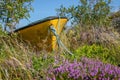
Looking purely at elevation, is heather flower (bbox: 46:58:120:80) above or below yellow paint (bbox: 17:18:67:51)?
below

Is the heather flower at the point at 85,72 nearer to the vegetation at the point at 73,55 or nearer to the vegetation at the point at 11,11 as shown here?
the vegetation at the point at 73,55

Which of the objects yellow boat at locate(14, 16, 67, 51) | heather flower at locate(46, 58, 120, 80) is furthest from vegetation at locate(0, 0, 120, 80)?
yellow boat at locate(14, 16, 67, 51)

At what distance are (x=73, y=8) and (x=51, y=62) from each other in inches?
446

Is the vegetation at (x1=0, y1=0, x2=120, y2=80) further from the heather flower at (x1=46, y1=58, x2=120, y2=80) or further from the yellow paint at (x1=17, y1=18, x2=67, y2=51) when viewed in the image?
the yellow paint at (x1=17, y1=18, x2=67, y2=51)

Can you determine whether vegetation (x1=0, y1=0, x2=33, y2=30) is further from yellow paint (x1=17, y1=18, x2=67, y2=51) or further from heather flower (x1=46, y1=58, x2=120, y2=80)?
heather flower (x1=46, y1=58, x2=120, y2=80)

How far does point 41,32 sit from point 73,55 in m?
4.44

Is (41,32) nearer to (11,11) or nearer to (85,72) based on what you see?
(11,11)

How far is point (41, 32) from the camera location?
12.2m

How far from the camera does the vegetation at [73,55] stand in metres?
5.56

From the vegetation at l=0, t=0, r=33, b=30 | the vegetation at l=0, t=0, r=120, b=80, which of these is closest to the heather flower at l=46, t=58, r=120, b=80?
the vegetation at l=0, t=0, r=120, b=80

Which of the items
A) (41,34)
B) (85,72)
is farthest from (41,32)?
(85,72)

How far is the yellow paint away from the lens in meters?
11.8

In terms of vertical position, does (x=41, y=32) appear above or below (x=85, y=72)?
above

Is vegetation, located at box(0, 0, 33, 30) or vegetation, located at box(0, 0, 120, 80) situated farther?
vegetation, located at box(0, 0, 33, 30)
